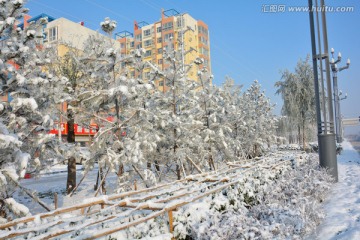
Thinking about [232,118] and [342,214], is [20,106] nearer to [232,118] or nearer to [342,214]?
[342,214]

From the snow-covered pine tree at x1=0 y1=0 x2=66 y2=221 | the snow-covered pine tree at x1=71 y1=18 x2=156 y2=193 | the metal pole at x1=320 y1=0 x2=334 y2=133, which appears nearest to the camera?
the snow-covered pine tree at x1=0 y1=0 x2=66 y2=221

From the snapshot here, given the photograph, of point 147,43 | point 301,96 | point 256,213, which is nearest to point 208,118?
point 256,213

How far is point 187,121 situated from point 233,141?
544cm

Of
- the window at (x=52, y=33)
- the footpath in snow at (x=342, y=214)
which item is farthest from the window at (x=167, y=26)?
the footpath in snow at (x=342, y=214)

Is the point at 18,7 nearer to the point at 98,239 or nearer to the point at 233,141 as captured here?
the point at 98,239

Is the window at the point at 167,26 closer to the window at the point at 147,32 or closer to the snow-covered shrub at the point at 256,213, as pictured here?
the window at the point at 147,32

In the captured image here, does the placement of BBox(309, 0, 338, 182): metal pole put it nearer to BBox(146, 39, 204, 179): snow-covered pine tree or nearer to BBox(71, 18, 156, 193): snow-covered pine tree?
BBox(146, 39, 204, 179): snow-covered pine tree

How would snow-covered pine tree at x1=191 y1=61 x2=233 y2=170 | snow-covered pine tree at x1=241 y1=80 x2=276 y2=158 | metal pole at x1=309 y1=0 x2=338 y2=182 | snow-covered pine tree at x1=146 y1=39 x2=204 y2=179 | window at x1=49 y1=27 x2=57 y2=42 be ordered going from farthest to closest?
window at x1=49 y1=27 x2=57 y2=42
snow-covered pine tree at x1=241 y1=80 x2=276 y2=158
snow-covered pine tree at x1=191 y1=61 x2=233 y2=170
snow-covered pine tree at x1=146 y1=39 x2=204 y2=179
metal pole at x1=309 y1=0 x2=338 y2=182

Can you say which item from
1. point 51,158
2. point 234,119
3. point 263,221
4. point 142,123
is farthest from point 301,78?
point 263,221

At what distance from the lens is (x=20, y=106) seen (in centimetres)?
876

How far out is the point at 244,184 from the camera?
6.32m

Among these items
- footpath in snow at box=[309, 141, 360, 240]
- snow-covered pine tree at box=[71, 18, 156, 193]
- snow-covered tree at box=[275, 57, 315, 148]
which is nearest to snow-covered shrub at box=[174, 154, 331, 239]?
footpath in snow at box=[309, 141, 360, 240]

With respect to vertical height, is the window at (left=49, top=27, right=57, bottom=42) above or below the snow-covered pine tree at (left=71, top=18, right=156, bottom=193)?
above

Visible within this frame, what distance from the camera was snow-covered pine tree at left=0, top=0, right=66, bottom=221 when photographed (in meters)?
7.98
